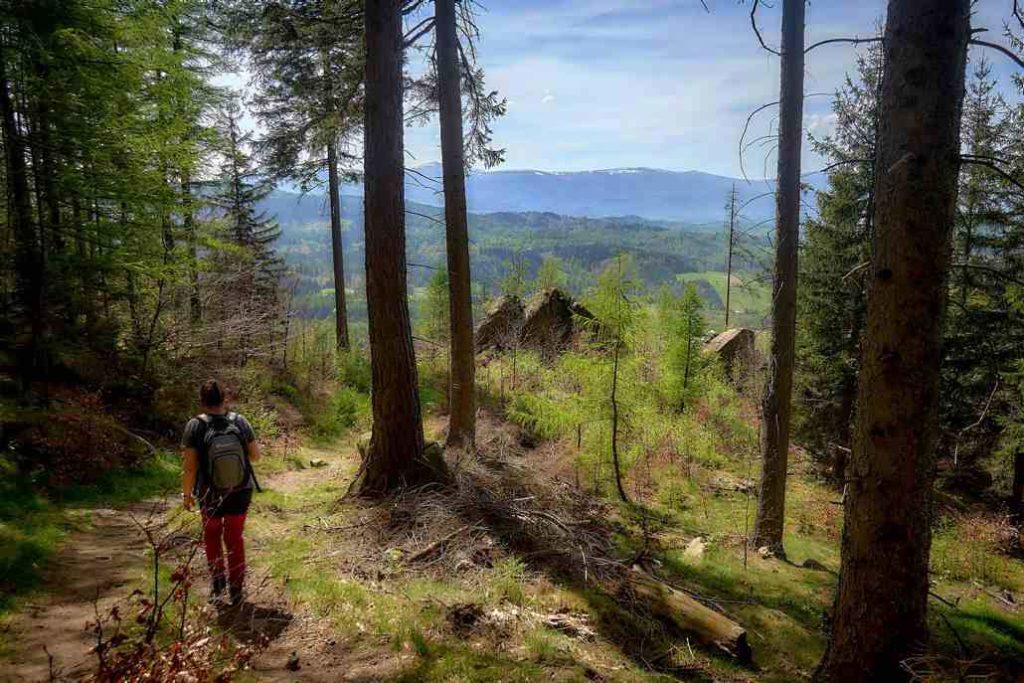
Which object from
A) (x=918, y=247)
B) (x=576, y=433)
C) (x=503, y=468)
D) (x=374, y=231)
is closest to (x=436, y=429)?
(x=576, y=433)

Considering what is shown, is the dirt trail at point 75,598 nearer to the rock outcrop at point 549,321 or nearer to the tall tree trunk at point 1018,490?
the rock outcrop at point 549,321

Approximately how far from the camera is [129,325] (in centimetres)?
961

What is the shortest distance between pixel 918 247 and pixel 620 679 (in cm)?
334

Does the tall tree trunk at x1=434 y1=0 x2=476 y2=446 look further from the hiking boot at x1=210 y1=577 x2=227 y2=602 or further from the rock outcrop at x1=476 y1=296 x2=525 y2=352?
the rock outcrop at x1=476 y1=296 x2=525 y2=352

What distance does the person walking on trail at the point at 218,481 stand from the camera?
13.8 ft

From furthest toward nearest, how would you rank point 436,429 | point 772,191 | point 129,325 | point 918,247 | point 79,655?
point 436,429 → point 129,325 → point 772,191 → point 79,655 → point 918,247

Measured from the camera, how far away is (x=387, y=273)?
635 cm

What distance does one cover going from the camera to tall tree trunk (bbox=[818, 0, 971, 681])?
8.89 ft

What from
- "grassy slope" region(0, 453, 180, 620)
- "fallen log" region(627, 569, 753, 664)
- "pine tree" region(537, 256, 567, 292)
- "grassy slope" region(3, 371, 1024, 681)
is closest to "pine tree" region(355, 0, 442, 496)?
"grassy slope" region(3, 371, 1024, 681)

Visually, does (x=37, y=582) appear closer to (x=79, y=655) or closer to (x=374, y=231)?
(x=79, y=655)

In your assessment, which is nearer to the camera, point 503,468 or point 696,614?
point 696,614

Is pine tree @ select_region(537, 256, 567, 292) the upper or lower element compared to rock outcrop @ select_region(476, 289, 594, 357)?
upper

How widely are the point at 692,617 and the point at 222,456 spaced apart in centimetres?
441

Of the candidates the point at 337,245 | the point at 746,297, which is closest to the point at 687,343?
the point at 337,245
